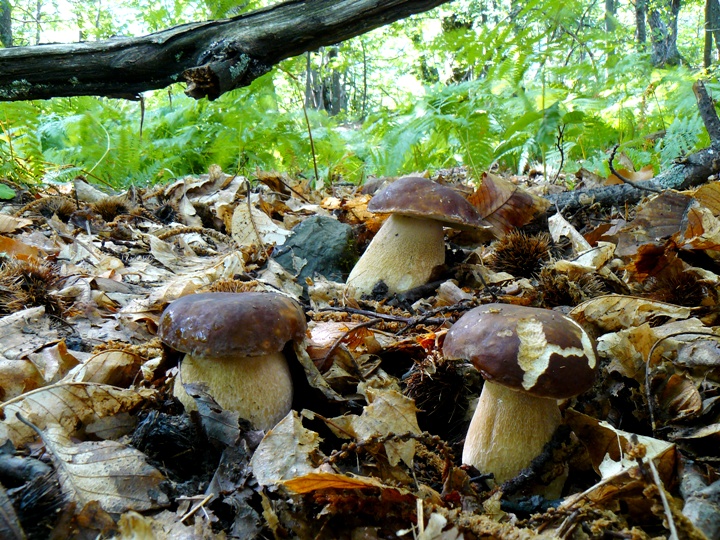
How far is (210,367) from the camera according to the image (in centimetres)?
181

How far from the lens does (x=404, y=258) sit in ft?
11.0

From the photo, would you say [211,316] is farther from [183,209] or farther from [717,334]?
[183,209]

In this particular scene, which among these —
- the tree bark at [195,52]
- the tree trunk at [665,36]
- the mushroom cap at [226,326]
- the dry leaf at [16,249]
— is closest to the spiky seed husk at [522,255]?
the mushroom cap at [226,326]

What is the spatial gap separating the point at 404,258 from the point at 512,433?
1.78 m

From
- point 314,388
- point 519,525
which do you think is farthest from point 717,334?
point 314,388

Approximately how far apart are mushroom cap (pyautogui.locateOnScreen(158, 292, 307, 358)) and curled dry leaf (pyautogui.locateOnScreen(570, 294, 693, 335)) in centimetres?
132

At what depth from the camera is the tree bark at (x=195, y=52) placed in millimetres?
4305

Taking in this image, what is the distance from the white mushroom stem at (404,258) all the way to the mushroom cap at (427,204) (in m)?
0.17

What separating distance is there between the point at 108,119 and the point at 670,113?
7381 millimetres

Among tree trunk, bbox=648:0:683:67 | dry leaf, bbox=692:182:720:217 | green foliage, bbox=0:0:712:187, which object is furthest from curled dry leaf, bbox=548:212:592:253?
tree trunk, bbox=648:0:683:67

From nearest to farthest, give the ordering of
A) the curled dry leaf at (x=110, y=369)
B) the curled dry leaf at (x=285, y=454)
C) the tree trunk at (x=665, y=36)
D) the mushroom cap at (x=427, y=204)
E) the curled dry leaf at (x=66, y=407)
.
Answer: the curled dry leaf at (x=285, y=454) → the curled dry leaf at (x=66, y=407) → the curled dry leaf at (x=110, y=369) → the mushroom cap at (x=427, y=204) → the tree trunk at (x=665, y=36)

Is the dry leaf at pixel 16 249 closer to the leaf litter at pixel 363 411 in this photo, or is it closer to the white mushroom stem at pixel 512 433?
the leaf litter at pixel 363 411

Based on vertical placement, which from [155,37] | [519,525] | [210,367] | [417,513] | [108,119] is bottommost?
[519,525]

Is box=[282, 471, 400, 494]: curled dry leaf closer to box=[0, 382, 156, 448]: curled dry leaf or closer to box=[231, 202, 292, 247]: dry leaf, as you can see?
box=[0, 382, 156, 448]: curled dry leaf
